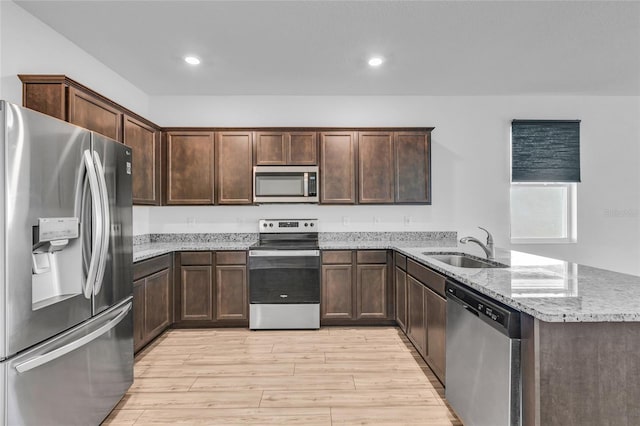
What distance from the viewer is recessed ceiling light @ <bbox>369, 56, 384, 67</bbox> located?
3.40 m

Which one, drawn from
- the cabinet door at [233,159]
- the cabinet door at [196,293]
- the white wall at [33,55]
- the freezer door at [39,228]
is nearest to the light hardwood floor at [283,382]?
the cabinet door at [196,293]

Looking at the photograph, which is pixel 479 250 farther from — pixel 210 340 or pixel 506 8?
pixel 210 340

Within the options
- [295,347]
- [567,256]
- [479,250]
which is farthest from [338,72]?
[567,256]

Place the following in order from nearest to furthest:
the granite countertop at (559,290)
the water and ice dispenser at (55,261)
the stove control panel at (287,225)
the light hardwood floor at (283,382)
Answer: the granite countertop at (559,290), the water and ice dispenser at (55,261), the light hardwood floor at (283,382), the stove control panel at (287,225)

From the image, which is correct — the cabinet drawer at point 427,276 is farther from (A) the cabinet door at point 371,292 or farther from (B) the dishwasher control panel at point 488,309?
(A) the cabinet door at point 371,292

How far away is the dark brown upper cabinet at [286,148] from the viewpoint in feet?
13.9

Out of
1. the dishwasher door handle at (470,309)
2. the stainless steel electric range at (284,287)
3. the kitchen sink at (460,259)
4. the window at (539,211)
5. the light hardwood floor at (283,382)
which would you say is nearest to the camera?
the dishwasher door handle at (470,309)

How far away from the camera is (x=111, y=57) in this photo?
3.37 m

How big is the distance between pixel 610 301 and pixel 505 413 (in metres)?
0.66

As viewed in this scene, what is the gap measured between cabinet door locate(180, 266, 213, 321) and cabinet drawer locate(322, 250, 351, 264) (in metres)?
1.32

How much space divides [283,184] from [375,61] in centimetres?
169

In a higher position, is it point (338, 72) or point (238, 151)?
point (338, 72)

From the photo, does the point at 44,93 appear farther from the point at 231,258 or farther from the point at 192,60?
the point at 231,258

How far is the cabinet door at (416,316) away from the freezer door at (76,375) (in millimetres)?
2259
